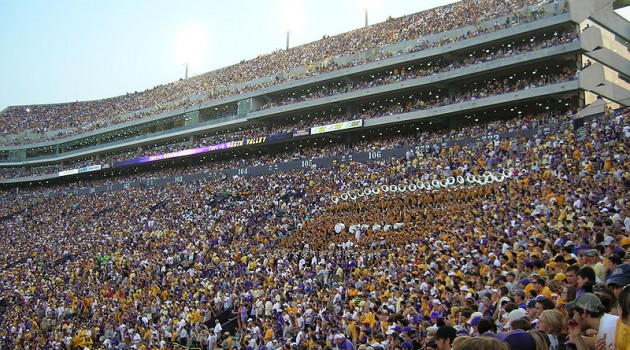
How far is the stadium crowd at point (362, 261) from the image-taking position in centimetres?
795

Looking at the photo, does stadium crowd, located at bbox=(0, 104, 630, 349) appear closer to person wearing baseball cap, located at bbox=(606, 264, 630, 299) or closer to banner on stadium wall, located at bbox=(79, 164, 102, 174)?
person wearing baseball cap, located at bbox=(606, 264, 630, 299)

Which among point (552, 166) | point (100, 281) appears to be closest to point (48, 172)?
point (100, 281)

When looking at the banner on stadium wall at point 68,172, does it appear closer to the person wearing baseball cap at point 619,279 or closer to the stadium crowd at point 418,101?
the stadium crowd at point 418,101

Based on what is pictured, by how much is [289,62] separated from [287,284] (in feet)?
134

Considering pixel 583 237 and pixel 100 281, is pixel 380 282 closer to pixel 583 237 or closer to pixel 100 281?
pixel 583 237

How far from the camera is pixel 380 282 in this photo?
16219mm

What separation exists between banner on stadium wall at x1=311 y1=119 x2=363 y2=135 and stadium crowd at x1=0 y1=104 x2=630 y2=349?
5752mm

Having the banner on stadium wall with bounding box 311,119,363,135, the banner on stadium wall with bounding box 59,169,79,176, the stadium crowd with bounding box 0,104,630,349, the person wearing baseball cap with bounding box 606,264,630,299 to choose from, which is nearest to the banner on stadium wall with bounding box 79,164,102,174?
the banner on stadium wall with bounding box 59,169,79,176

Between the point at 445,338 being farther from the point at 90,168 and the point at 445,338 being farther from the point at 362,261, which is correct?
the point at 90,168

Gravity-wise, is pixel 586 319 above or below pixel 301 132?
below

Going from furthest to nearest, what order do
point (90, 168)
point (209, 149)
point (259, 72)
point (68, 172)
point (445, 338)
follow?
1. point (68, 172)
2. point (90, 168)
3. point (259, 72)
4. point (209, 149)
5. point (445, 338)

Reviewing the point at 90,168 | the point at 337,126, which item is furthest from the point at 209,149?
the point at 90,168

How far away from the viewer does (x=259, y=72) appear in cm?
5972

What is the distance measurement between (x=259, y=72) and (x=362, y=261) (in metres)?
→ 42.1
